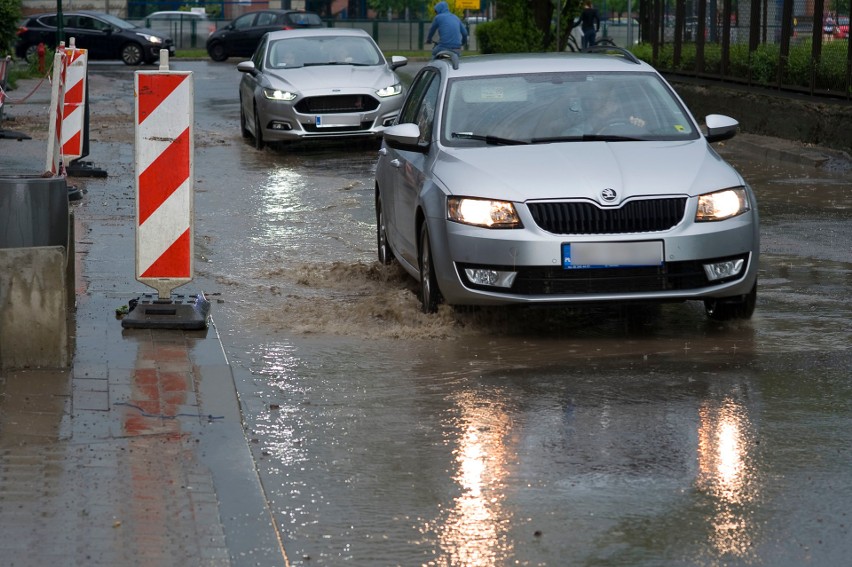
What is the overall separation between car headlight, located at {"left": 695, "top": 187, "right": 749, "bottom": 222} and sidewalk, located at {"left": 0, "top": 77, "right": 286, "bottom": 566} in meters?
2.64

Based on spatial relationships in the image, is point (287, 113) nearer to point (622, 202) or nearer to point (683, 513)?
point (622, 202)

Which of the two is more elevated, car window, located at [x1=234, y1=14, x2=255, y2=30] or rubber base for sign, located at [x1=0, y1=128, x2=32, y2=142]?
rubber base for sign, located at [x1=0, y1=128, x2=32, y2=142]

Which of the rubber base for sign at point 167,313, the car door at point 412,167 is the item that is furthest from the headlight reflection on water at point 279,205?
the rubber base for sign at point 167,313

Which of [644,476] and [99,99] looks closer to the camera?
[644,476]

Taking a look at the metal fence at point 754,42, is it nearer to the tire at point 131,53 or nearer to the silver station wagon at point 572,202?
the silver station wagon at point 572,202

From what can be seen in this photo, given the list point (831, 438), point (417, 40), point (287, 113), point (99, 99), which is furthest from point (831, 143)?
point (417, 40)

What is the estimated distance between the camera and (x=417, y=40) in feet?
207

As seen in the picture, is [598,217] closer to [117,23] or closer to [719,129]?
[719,129]

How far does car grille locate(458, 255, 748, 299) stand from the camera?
780 centimetres

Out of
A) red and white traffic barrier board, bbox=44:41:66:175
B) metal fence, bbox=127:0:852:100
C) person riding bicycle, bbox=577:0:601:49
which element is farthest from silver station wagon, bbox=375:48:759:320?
person riding bicycle, bbox=577:0:601:49

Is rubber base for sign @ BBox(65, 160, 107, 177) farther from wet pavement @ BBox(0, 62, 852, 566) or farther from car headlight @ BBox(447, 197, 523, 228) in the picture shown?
car headlight @ BBox(447, 197, 523, 228)

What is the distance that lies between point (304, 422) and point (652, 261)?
2.34 meters

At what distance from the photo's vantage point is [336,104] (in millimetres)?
19328

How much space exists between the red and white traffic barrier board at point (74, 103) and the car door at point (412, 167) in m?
5.44
